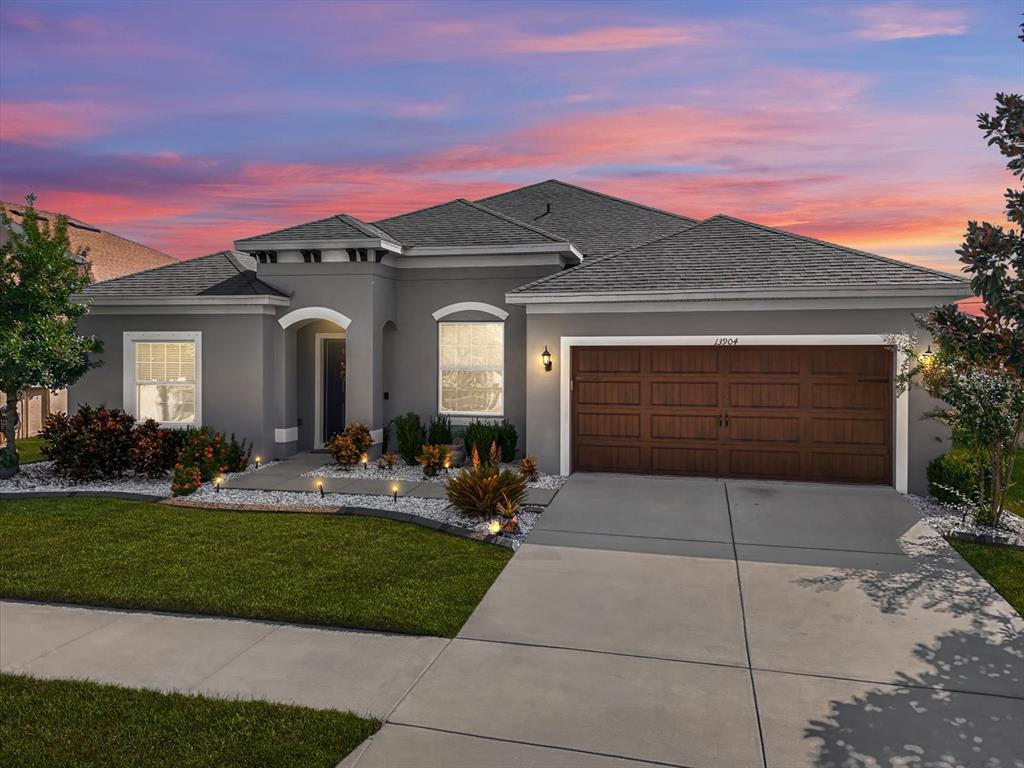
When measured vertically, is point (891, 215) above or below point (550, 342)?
above

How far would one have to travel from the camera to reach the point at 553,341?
11.9 metres

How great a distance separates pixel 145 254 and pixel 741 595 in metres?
36.3

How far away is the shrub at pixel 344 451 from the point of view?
40.1ft

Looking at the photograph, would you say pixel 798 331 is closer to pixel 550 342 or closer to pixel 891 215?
pixel 550 342

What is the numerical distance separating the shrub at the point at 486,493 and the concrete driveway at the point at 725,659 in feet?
2.61

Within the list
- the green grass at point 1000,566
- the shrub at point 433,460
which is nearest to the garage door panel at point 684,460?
the shrub at point 433,460

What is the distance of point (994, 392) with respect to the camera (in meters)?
8.53

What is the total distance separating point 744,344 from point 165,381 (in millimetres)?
11061

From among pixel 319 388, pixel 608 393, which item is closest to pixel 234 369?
pixel 319 388

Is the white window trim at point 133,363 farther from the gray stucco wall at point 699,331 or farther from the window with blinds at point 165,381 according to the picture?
the gray stucco wall at point 699,331

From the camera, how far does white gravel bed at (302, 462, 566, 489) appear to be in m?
11.3

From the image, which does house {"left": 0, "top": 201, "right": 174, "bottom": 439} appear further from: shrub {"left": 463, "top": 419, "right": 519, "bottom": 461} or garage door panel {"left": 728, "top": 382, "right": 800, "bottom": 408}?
garage door panel {"left": 728, "top": 382, "right": 800, "bottom": 408}

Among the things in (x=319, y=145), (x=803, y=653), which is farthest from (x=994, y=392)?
(x=319, y=145)

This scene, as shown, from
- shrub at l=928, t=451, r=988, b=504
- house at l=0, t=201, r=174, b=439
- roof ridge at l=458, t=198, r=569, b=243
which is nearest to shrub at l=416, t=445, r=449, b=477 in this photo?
roof ridge at l=458, t=198, r=569, b=243
